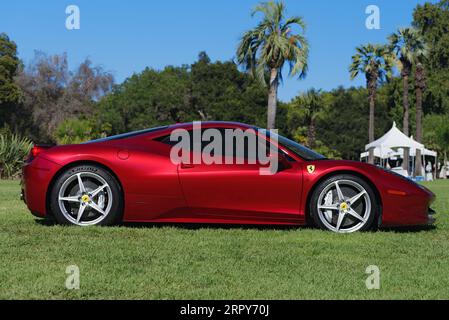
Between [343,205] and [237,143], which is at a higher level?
[237,143]

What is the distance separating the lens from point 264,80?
110 feet

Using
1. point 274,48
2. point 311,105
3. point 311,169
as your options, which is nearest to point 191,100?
point 311,105

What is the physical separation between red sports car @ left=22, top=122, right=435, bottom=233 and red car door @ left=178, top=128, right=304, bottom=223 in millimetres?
10

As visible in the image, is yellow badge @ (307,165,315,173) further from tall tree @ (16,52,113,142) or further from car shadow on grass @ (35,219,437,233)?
tall tree @ (16,52,113,142)

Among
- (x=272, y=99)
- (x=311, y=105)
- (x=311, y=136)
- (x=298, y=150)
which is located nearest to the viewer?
(x=298, y=150)

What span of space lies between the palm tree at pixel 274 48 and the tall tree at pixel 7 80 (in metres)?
26.0

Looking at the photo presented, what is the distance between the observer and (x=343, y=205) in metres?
6.13

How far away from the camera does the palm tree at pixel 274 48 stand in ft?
106

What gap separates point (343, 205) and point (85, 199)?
2632 mm

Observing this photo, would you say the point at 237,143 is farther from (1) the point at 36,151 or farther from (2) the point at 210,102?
(2) the point at 210,102

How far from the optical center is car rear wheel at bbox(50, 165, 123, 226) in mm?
6172
